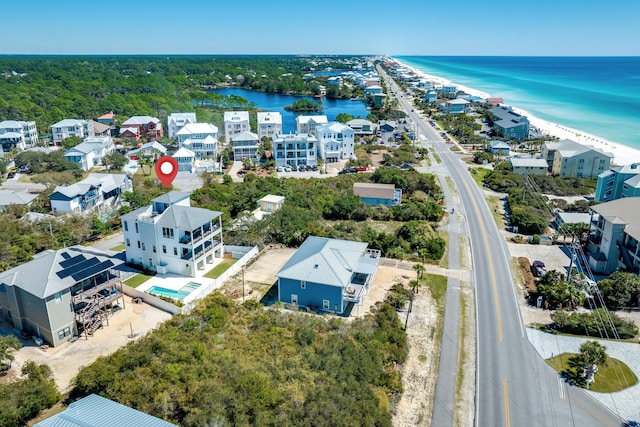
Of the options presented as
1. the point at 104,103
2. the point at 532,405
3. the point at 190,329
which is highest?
the point at 104,103

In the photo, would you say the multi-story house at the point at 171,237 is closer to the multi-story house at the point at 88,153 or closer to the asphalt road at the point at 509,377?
the asphalt road at the point at 509,377

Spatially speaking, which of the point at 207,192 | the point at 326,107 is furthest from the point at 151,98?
the point at 207,192

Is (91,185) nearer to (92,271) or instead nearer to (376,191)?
(92,271)

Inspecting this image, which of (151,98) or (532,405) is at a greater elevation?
(151,98)

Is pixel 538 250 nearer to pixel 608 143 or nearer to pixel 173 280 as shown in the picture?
pixel 173 280

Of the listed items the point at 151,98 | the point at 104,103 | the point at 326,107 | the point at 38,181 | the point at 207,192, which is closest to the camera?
the point at 207,192

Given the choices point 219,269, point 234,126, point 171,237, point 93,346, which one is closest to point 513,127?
point 234,126

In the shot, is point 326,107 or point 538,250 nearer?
point 538,250
